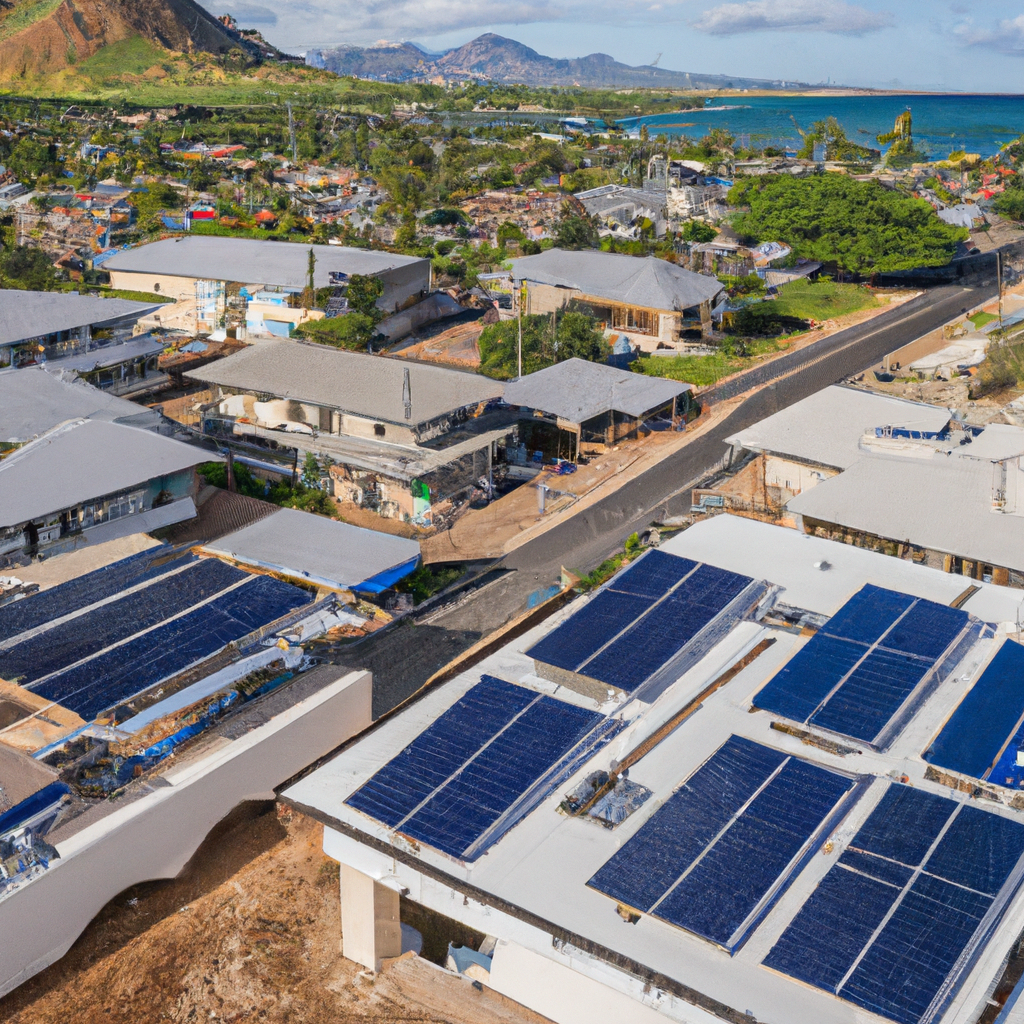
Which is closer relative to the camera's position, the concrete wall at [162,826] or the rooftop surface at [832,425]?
the concrete wall at [162,826]

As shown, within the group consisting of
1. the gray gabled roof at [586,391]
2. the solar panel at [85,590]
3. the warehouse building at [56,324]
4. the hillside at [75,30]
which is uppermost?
Answer: the hillside at [75,30]

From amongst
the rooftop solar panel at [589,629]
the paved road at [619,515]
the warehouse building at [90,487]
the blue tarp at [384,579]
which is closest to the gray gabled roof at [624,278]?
the paved road at [619,515]

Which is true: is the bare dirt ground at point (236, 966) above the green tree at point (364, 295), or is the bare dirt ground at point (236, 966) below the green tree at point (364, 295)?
below

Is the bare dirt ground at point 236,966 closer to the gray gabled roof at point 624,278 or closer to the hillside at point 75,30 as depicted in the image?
the gray gabled roof at point 624,278

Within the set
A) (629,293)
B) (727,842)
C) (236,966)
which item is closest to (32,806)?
(236,966)

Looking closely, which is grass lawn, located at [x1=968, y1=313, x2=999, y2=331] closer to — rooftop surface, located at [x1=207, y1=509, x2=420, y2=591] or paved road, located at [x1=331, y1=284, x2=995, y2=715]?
paved road, located at [x1=331, y1=284, x2=995, y2=715]

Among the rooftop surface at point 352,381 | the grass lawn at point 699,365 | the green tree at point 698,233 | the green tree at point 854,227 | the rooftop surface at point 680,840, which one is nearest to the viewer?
the rooftop surface at point 680,840

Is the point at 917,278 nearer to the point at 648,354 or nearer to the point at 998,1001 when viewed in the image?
the point at 648,354

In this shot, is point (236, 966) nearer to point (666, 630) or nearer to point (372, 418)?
point (666, 630)
